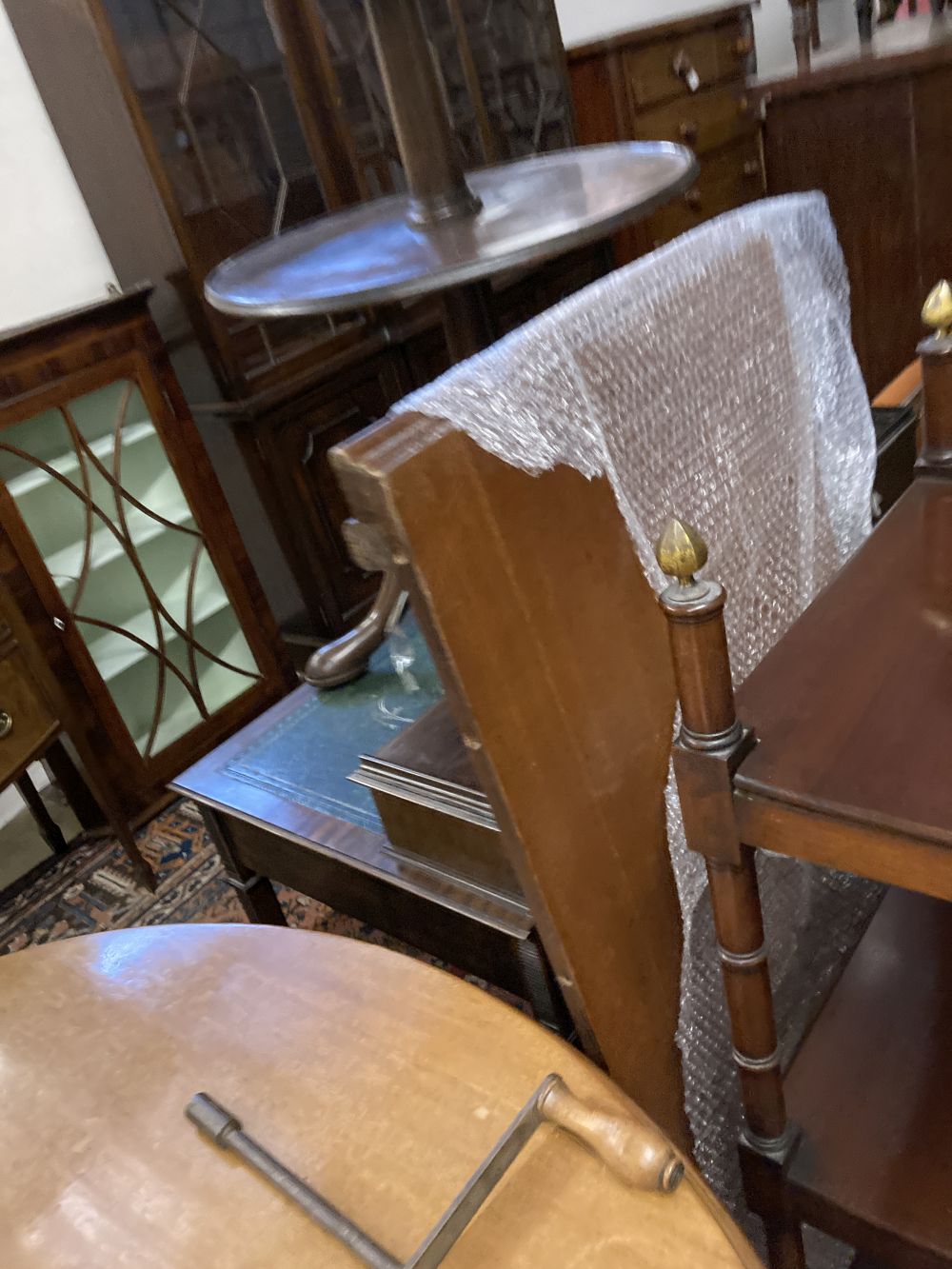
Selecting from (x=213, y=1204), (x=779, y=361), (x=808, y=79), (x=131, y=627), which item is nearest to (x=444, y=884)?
(x=213, y=1204)

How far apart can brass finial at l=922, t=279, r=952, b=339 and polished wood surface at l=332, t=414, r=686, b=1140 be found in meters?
0.34

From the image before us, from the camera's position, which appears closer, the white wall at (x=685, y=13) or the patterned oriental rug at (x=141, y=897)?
the patterned oriental rug at (x=141, y=897)

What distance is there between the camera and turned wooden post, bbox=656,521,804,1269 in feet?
1.84

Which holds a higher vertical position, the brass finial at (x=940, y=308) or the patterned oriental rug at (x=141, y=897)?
the brass finial at (x=940, y=308)

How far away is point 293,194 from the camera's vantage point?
6.42ft

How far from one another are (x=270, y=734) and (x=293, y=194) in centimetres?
125

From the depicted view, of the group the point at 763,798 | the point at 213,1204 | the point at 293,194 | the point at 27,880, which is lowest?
the point at 27,880

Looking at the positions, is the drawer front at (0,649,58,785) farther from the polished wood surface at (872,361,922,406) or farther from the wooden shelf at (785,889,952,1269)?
the polished wood surface at (872,361,922,406)

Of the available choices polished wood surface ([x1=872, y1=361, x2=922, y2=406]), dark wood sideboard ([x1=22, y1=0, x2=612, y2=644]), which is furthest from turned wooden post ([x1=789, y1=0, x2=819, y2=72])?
polished wood surface ([x1=872, y1=361, x2=922, y2=406])

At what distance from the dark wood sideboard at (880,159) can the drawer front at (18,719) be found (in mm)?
2228

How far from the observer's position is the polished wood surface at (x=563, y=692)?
60cm

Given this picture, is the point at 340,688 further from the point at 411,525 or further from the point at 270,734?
the point at 411,525


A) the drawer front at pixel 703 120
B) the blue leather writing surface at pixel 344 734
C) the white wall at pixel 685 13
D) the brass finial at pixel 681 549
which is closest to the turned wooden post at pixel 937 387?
the brass finial at pixel 681 549

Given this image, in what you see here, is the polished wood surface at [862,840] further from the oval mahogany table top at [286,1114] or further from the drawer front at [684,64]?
the drawer front at [684,64]
